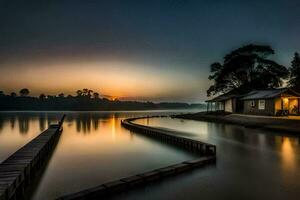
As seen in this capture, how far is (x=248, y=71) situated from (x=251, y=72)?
0.64 meters

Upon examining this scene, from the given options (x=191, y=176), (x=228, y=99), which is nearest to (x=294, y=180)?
(x=191, y=176)

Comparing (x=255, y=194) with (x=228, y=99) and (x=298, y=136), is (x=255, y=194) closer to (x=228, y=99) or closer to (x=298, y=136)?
(x=298, y=136)

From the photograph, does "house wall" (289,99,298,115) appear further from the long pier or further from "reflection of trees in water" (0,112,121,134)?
the long pier

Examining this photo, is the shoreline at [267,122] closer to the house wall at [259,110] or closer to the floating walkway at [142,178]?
the house wall at [259,110]

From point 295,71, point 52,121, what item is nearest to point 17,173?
point 52,121

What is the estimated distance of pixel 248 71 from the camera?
47.8 meters

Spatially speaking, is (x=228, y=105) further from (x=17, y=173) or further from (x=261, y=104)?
(x=17, y=173)

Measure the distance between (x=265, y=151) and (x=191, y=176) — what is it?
7.70 meters

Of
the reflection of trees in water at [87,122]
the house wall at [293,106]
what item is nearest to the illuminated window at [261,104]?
the house wall at [293,106]

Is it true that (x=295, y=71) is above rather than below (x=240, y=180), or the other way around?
above

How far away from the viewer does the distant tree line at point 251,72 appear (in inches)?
1793

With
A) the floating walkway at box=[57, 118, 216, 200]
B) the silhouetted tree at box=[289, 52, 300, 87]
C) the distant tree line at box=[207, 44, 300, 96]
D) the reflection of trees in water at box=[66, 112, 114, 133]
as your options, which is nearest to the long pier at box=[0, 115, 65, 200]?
the floating walkway at box=[57, 118, 216, 200]

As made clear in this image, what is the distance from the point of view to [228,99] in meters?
40.7

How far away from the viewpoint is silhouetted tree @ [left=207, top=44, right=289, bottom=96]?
1793 inches
